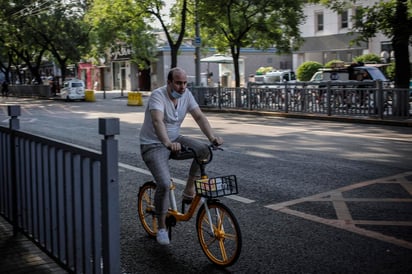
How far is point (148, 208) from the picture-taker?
18.2 ft

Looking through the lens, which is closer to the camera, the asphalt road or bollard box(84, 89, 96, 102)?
the asphalt road

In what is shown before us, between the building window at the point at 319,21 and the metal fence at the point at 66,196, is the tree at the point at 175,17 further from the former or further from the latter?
the metal fence at the point at 66,196

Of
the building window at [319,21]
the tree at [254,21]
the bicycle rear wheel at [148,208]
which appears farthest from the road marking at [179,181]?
the building window at [319,21]

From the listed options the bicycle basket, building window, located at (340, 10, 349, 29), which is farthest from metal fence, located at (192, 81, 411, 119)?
building window, located at (340, 10, 349, 29)

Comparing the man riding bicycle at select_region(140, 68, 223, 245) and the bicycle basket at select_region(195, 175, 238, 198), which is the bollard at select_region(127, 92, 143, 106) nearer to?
the man riding bicycle at select_region(140, 68, 223, 245)

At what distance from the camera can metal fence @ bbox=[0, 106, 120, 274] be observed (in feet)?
11.5

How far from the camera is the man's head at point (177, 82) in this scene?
4898 millimetres

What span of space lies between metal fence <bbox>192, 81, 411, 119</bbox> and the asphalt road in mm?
4425

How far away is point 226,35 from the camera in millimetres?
27516

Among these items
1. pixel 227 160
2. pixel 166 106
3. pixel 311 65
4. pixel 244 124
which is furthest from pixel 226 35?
pixel 166 106

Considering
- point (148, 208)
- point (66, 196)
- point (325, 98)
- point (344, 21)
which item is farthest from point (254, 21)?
point (66, 196)

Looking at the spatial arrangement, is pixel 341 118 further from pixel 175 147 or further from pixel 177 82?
pixel 175 147

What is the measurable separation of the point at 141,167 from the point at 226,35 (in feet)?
61.6

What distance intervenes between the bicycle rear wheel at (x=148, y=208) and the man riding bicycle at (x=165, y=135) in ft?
1.33
